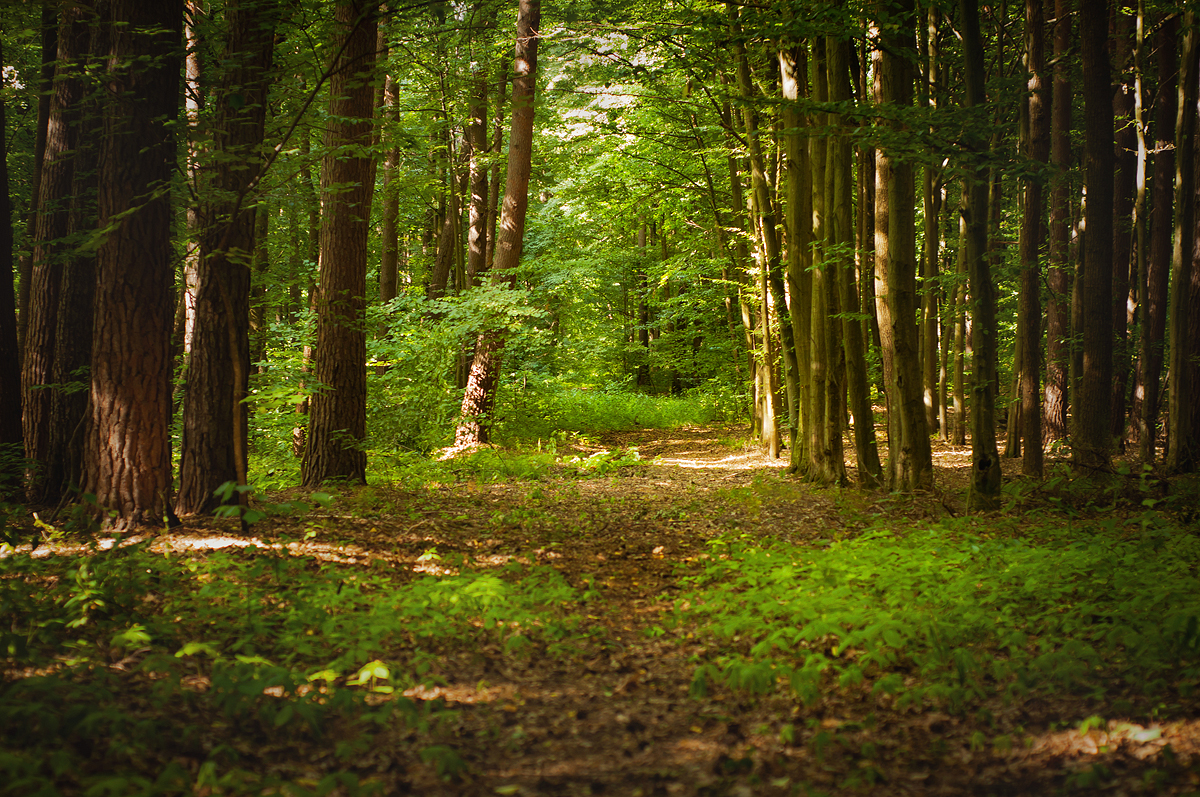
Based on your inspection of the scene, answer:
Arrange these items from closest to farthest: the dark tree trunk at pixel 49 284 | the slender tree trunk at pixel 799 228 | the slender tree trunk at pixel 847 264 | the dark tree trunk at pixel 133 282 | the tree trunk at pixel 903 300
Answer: the dark tree trunk at pixel 133 282 < the dark tree trunk at pixel 49 284 < the tree trunk at pixel 903 300 < the slender tree trunk at pixel 847 264 < the slender tree trunk at pixel 799 228

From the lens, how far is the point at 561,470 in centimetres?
1211

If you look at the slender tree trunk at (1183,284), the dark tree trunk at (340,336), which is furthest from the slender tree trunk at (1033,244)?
the dark tree trunk at (340,336)

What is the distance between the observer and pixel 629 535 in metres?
7.45

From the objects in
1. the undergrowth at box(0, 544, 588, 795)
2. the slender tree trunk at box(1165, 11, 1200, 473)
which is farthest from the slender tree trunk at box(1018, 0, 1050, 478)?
the undergrowth at box(0, 544, 588, 795)

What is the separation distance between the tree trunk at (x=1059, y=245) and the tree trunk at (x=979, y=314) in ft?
2.75

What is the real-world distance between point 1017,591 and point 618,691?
2865mm

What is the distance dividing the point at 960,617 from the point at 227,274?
6297 mm

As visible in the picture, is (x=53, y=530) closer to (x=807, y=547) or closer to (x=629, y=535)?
(x=629, y=535)

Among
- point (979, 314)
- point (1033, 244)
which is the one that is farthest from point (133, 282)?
point (1033, 244)

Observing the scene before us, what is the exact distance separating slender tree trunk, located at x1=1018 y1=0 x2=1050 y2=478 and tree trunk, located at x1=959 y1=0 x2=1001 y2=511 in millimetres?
2362

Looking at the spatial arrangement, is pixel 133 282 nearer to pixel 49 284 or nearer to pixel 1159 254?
pixel 49 284

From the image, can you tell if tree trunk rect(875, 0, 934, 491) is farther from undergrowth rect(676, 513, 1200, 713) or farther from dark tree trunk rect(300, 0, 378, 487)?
dark tree trunk rect(300, 0, 378, 487)

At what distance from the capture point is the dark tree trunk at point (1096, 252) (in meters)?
8.16

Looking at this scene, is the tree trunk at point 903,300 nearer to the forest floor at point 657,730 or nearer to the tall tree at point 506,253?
the forest floor at point 657,730
